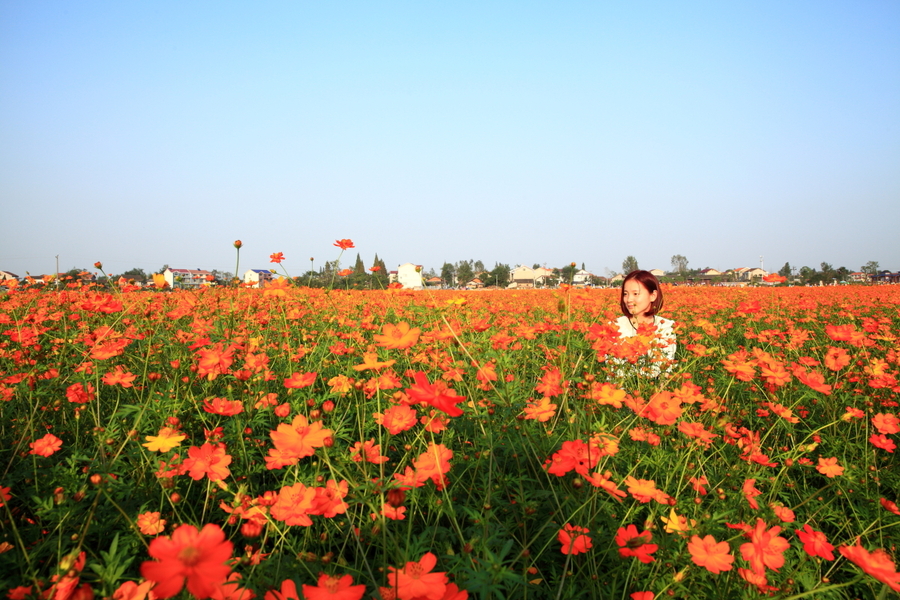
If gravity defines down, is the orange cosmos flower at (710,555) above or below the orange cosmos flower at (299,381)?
below

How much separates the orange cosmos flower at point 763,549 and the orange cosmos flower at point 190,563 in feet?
3.11

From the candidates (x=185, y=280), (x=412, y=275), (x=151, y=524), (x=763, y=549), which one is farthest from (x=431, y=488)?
(x=185, y=280)

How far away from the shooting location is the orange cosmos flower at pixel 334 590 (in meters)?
0.68

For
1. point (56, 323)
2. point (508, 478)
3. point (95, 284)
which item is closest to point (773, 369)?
point (508, 478)

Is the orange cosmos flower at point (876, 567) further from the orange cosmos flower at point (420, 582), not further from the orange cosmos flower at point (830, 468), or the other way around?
the orange cosmos flower at point (830, 468)

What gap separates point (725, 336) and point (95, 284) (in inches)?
219

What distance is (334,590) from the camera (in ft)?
2.29

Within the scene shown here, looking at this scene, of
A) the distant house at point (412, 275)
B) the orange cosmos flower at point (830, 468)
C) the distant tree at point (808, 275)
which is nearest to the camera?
the orange cosmos flower at point (830, 468)

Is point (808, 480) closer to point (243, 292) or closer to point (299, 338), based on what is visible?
point (299, 338)

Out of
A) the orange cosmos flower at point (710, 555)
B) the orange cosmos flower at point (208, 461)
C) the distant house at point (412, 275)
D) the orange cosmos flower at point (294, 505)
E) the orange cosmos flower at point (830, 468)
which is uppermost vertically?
the distant house at point (412, 275)

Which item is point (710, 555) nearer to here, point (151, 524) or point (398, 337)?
point (398, 337)

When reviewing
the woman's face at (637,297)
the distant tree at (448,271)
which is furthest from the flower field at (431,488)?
the distant tree at (448,271)

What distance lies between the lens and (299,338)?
8.98ft

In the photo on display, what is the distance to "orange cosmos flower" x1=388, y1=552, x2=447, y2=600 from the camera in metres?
0.69
